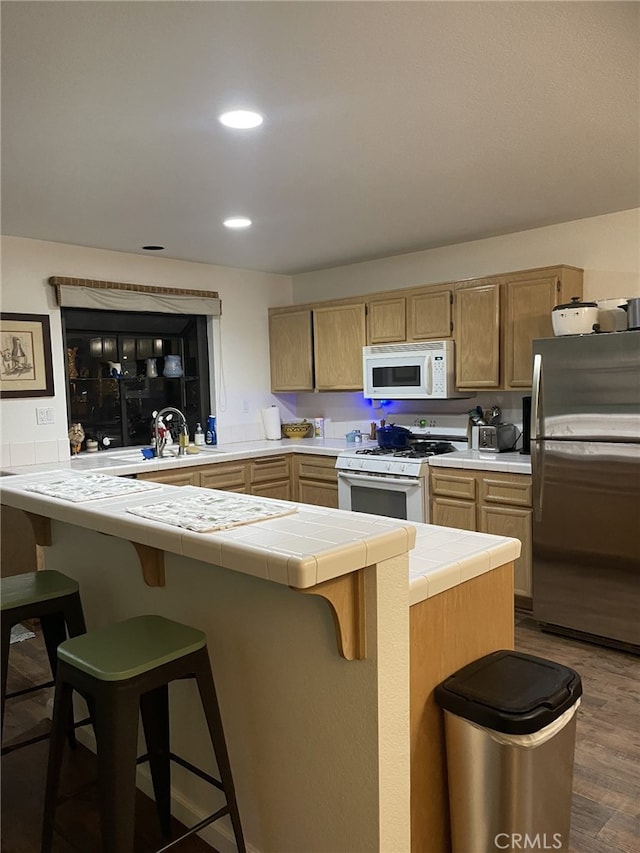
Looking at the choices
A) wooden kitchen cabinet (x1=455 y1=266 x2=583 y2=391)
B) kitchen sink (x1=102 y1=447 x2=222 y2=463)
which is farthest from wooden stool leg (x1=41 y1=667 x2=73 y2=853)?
wooden kitchen cabinet (x1=455 y1=266 x2=583 y2=391)

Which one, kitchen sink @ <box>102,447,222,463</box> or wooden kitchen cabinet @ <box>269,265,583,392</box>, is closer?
wooden kitchen cabinet @ <box>269,265,583,392</box>

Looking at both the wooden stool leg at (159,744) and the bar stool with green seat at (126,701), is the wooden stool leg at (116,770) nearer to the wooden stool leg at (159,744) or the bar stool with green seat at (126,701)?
the bar stool with green seat at (126,701)

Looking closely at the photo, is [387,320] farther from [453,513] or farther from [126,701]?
[126,701]

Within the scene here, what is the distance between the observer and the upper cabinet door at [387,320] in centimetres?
490

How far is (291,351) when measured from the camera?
5707 millimetres

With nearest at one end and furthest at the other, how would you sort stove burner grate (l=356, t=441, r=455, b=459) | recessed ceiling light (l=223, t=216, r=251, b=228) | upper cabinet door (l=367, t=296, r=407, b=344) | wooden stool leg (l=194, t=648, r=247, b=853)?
wooden stool leg (l=194, t=648, r=247, b=853) → recessed ceiling light (l=223, t=216, r=251, b=228) → stove burner grate (l=356, t=441, r=455, b=459) → upper cabinet door (l=367, t=296, r=407, b=344)

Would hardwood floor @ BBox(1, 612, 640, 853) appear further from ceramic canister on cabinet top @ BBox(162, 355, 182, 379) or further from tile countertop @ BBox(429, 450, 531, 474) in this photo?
ceramic canister on cabinet top @ BBox(162, 355, 182, 379)

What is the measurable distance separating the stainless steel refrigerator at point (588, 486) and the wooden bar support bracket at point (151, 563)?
7.73 ft

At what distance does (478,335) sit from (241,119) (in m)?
2.50

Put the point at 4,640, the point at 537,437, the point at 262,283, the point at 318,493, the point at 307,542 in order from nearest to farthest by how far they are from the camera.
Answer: the point at 307,542
the point at 4,640
the point at 537,437
the point at 318,493
the point at 262,283

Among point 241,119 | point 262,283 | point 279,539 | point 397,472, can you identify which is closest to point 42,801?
point 279,539

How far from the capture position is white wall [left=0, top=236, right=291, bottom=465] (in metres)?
4.29

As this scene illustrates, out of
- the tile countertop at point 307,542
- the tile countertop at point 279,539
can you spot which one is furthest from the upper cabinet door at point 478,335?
the tile countertop at point 279,539

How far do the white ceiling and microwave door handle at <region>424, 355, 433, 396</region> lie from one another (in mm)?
1005
